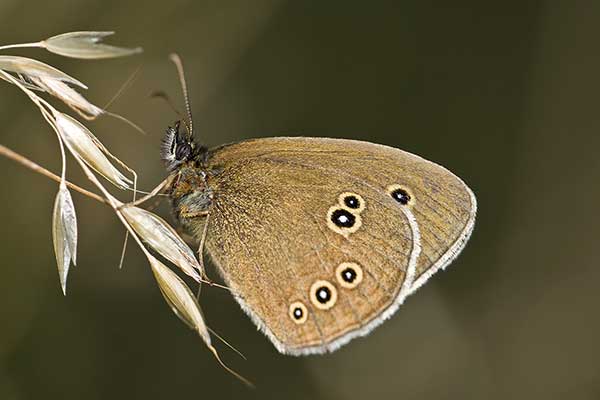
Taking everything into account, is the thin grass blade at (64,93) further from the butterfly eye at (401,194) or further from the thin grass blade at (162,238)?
the butterfly eye at (401,194)

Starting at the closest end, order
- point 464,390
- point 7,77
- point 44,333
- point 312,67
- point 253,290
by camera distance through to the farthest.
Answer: point 7,77 → point 253,290 → point 44,333 → point 464,390 → point 312,67

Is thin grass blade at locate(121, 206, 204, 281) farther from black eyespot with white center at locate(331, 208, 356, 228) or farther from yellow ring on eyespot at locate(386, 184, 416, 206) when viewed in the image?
yellow ring on eyespot at locate(386, 184, 416, 206)

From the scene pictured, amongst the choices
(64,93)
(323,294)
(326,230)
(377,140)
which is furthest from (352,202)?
(377,140)

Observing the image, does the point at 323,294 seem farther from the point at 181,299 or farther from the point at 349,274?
the point at 181,299

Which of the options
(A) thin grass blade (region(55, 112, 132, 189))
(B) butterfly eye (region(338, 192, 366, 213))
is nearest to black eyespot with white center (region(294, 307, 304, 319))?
(B) butterfly eye (region(338, 192, 366, 213))

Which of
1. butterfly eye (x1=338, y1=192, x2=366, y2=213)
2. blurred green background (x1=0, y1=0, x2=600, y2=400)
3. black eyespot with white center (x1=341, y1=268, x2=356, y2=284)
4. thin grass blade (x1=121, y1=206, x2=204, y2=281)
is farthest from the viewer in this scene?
blurred green background (x1=0, y1=0, x2=600, y2=400)

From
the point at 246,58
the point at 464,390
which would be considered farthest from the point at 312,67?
the point at 464,390

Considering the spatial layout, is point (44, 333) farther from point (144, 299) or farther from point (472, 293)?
point (472, 293)

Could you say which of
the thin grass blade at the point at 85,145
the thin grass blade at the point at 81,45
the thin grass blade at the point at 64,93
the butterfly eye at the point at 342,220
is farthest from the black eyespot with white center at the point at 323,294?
the thin grass blade at the point at 81,45
